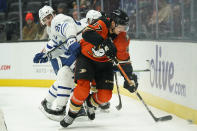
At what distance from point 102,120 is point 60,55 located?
0.97 m

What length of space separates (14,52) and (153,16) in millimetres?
4038

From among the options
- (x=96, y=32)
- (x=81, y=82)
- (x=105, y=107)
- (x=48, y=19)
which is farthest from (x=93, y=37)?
(x=105, y=107)

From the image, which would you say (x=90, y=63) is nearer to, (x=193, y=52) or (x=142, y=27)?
(x=193, y=52)

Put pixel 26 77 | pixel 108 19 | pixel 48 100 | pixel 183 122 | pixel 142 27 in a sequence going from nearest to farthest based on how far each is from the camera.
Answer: pixel 108 19, pixel 183 122, pixel 48 100, pixel 142 27, pixel 26 77

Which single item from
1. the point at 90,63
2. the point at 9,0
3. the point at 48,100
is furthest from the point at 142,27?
the point at 9,0

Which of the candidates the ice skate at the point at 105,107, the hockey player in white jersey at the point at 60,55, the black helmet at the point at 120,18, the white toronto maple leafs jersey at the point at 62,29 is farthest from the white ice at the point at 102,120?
the black helmet at the point at 120,18

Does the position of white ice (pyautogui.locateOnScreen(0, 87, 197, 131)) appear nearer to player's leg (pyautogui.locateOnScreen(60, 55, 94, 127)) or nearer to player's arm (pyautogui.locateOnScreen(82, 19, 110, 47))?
player's leg (pyautogui.locateOnScreen(60, 55, 94, 127))

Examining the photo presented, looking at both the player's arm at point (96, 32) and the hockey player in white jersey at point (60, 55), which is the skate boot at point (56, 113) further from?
the player's arm at point (96, 32)

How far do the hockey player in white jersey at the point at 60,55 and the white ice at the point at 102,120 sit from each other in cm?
20

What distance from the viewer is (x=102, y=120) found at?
5898 millimetres

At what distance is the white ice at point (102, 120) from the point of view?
5.25 meters

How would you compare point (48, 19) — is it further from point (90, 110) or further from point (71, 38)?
point (90, 110)

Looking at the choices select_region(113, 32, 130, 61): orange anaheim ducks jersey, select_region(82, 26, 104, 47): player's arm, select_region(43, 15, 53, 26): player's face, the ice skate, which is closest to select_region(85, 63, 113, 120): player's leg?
select_region(82, 26, 104, 47): player's arm

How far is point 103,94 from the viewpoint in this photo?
514cm
